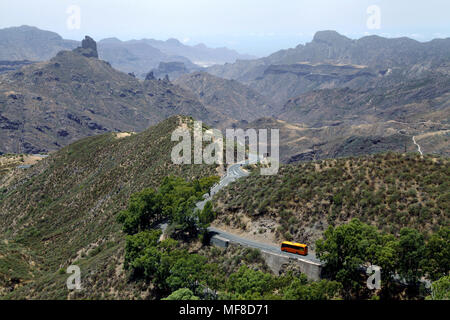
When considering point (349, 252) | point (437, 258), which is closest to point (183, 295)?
point (349, 252)

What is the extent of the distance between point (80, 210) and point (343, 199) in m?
63.8

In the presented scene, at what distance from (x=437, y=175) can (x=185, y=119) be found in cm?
7653

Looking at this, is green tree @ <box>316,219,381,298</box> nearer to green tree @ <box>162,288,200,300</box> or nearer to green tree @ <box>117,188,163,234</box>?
green tree @ <box>162,288,200,300</box>

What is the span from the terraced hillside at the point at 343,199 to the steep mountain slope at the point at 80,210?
17328 mm

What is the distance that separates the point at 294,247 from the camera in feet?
134

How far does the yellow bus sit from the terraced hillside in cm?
290

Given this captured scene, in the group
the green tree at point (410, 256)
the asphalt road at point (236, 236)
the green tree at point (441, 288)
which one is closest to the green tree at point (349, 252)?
the green tree at point (410, 256)

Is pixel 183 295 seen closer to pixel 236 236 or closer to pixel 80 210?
pixel 236 236

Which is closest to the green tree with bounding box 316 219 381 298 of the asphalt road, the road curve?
the road curve

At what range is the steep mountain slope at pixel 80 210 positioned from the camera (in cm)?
5253
